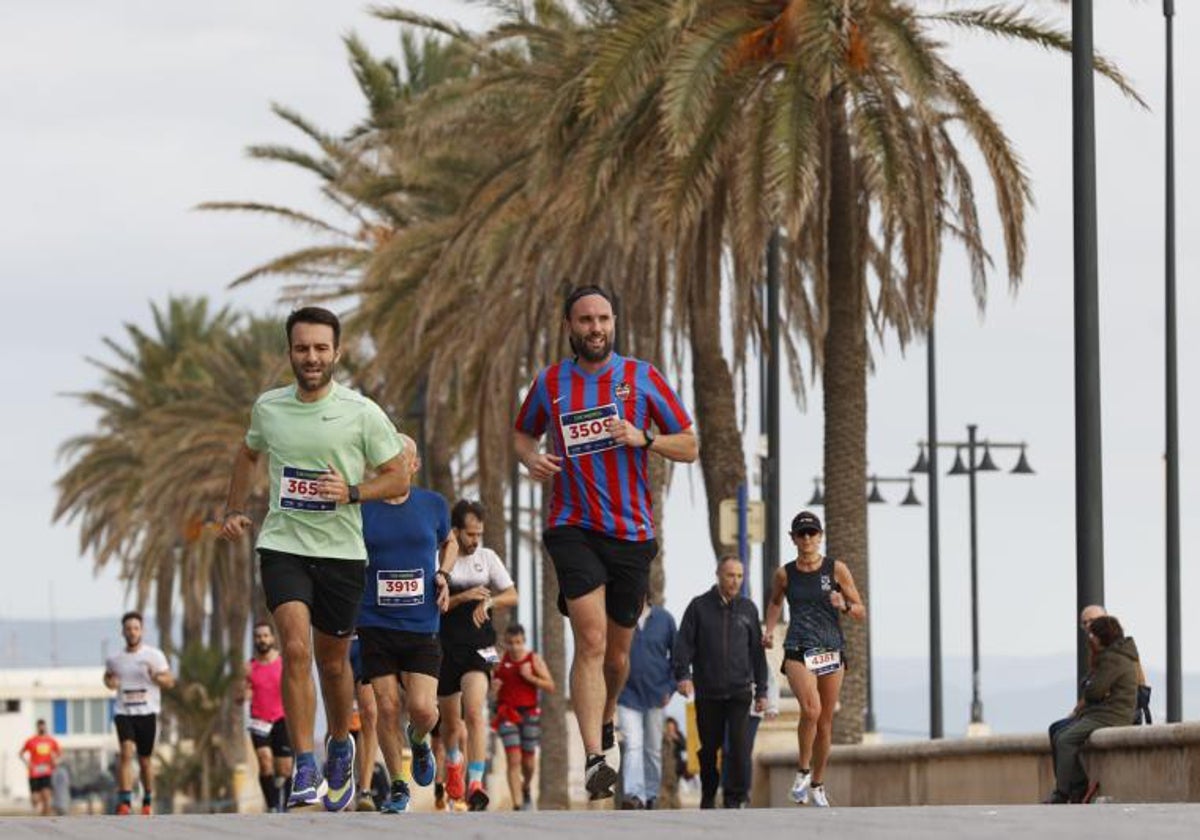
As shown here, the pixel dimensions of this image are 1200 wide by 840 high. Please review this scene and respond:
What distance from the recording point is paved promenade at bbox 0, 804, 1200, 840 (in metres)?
8.45

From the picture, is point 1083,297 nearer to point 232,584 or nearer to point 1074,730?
point 1074,730

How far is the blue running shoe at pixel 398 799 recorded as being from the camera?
1185 centimetres

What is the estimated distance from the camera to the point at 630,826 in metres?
9.03

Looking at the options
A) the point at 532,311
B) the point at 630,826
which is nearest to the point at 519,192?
the point at 532,311

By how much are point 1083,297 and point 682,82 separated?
656 centimetres

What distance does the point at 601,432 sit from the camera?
40.1ft

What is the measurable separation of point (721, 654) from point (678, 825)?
10918 millimetres

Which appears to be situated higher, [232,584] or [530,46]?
[530,46]

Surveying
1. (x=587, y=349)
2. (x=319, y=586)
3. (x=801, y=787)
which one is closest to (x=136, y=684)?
(x=801, y=787)

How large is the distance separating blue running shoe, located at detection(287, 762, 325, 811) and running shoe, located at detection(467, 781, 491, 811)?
18.3 ft

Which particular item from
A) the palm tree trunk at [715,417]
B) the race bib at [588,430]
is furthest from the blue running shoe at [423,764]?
the palm tree trunk at [715,417]

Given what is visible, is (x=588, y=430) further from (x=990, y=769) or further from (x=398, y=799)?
(x=990, y=769)

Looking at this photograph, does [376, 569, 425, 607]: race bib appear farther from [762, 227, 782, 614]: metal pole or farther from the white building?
the white building

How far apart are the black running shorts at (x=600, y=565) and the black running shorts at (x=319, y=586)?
3.03ft
